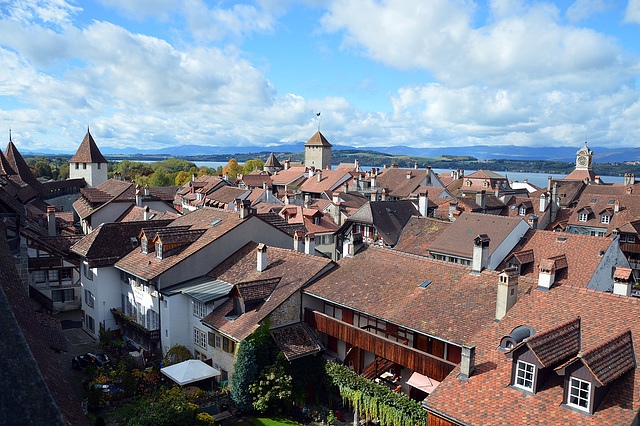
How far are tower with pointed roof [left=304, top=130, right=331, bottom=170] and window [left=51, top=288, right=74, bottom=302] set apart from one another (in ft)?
337

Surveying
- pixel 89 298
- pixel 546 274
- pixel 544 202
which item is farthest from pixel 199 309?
pixel 544 202

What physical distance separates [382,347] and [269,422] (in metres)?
6.47

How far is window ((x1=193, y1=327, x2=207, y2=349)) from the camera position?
90.6 feet

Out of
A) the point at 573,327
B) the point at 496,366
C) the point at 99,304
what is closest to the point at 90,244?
the point at 99,304

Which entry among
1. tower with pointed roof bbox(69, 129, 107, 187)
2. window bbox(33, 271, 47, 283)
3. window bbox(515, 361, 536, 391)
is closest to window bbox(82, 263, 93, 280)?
window bbox(33, 271, 47, 283)

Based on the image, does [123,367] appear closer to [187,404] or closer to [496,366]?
[187,404]

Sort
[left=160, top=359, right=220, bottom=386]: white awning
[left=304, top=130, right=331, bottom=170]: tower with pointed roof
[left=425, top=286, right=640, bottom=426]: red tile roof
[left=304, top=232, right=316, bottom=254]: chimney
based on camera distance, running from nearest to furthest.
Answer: [left=425, top=286, right=640, bottom=426]: red tile roof
[left=160, top=359, right=220, bottom=386]: white awning
[left=304, top=232, right=316, bottom=254]: chimney
[left=304, top=130, right=331, bottom=170]: tower with pointed roof

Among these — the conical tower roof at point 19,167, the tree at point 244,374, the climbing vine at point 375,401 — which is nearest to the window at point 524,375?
the climbing vine at point 375,401

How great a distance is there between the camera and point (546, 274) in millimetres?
20141

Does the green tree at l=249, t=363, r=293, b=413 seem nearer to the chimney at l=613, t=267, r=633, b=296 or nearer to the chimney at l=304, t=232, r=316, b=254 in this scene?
the chimney at l=304, t=232, r=316, b=254

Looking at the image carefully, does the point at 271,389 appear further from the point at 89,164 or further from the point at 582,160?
the point at 582,160

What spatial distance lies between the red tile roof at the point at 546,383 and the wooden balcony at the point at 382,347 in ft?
6.12

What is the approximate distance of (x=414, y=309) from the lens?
22219 mm

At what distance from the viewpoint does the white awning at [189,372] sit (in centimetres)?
2431
